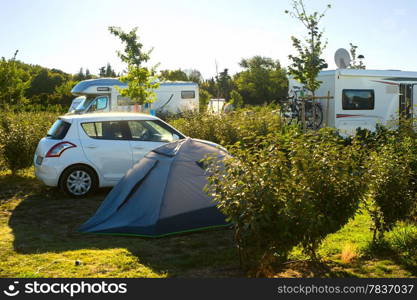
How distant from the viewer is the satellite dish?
728 inches

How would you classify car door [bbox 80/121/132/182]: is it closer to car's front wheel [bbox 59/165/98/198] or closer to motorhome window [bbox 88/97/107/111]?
car's front wheel [bbox 59/165/98/198]

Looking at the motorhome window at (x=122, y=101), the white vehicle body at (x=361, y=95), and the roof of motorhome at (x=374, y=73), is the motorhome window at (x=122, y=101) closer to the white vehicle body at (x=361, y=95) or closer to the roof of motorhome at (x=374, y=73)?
the white vehicle body at (x=361, y=95)

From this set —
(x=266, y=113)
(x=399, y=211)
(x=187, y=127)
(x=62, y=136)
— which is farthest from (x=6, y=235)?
(x=266, y=113)

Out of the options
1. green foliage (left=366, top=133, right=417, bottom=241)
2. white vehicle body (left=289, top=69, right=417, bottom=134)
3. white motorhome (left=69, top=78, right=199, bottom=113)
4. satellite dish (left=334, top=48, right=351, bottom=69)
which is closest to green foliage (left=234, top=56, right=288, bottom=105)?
Result: white motorhome (left=69, top=78, right=199, bottom=113)

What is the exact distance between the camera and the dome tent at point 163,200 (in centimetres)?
686

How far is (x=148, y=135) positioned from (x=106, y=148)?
868 mm

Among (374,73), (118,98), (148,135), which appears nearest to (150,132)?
(148,135)

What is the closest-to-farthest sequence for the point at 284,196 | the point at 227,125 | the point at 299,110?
the point at 284,196
the point at 227,125
the point at 299,110

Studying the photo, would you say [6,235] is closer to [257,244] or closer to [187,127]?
[257,244]

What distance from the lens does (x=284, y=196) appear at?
463 centimetres

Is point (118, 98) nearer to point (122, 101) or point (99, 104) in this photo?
point (122, 101)

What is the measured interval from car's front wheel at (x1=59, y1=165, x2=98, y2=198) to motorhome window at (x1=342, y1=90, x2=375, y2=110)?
9.88m

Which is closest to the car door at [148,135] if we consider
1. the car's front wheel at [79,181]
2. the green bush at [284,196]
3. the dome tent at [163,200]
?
the car's front wheel at [79,181]

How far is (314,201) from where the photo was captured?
16.0 ft
